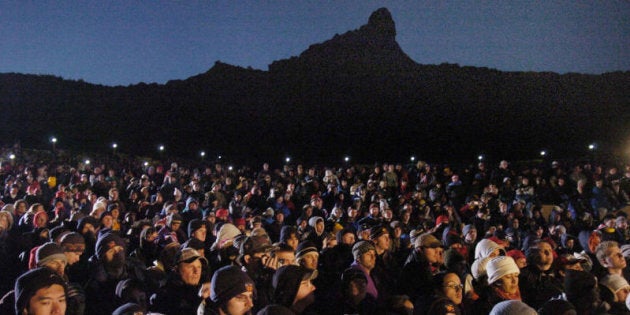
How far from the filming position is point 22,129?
93.2 ft

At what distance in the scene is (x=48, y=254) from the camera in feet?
12.6

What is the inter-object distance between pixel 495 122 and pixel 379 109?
23.7 ft

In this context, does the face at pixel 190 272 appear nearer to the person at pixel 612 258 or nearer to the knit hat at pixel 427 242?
the knit hat at pixel 427 242

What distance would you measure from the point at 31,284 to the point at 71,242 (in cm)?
199

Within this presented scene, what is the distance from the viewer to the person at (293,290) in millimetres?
3297

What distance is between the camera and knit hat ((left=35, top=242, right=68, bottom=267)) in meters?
3.77

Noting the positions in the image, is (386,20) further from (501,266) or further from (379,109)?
(501,266)

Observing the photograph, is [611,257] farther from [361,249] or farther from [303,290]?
[303,290]

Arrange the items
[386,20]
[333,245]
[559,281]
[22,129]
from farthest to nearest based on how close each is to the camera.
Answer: [386,20] → [22,129] → [333,245] → [559,281]

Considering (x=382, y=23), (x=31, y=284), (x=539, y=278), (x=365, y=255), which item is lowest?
(x=539, y=278)

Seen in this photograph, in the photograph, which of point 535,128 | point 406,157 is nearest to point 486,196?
point 406,157

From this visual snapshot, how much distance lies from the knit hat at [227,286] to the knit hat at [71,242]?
2.32 m

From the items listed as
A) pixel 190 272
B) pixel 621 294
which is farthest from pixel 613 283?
pixel 190 272

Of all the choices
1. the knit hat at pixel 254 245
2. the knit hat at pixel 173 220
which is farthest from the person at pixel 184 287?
the knit hat at pixel 173 220
